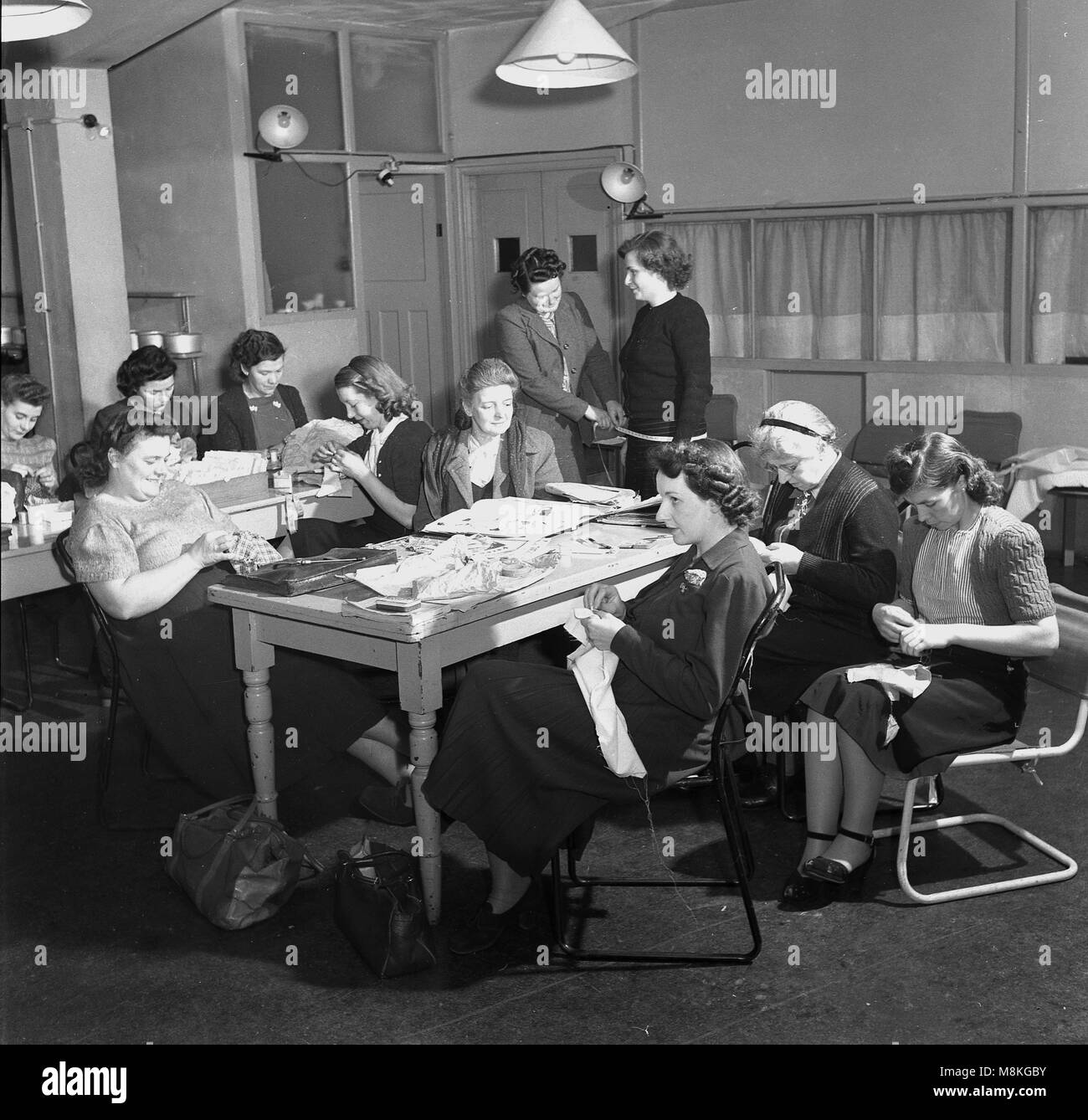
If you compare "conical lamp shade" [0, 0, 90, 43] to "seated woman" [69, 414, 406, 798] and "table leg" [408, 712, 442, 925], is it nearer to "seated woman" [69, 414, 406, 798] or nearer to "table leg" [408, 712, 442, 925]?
"seated woman" [69, 414, 406, 798]

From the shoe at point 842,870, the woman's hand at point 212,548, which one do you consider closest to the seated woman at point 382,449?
the woman's hand at point 212,548

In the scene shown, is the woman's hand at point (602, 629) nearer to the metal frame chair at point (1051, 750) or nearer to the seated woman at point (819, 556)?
the seated woman at point (819, 556)

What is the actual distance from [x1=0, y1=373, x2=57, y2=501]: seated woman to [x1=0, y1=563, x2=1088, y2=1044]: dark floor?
5.03 feet

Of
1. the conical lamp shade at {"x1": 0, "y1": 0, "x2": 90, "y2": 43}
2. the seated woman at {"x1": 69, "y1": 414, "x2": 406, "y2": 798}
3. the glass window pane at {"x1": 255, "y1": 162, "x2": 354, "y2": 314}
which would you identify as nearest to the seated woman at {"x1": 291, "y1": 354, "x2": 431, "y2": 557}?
the seated woman at {"x1": 69, "y1": 414, "x2": 406, "y2": 798}

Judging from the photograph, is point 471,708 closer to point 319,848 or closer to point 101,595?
point 319,848

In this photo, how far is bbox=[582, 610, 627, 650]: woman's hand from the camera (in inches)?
137

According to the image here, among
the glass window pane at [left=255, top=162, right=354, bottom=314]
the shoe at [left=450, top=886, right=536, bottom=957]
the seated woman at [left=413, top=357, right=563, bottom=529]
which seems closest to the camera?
the shoe at [left=450, top=886, right=536, bottom=957]

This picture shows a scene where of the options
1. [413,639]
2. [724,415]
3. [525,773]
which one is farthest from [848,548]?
[724,415]

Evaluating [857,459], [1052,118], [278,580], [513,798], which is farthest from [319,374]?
[513,798]

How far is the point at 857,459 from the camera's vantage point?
7.93 m

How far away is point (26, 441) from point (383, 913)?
3045mm

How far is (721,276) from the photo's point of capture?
8.69 metres

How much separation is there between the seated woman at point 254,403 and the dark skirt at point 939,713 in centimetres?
348

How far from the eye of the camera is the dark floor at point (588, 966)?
321 cm
